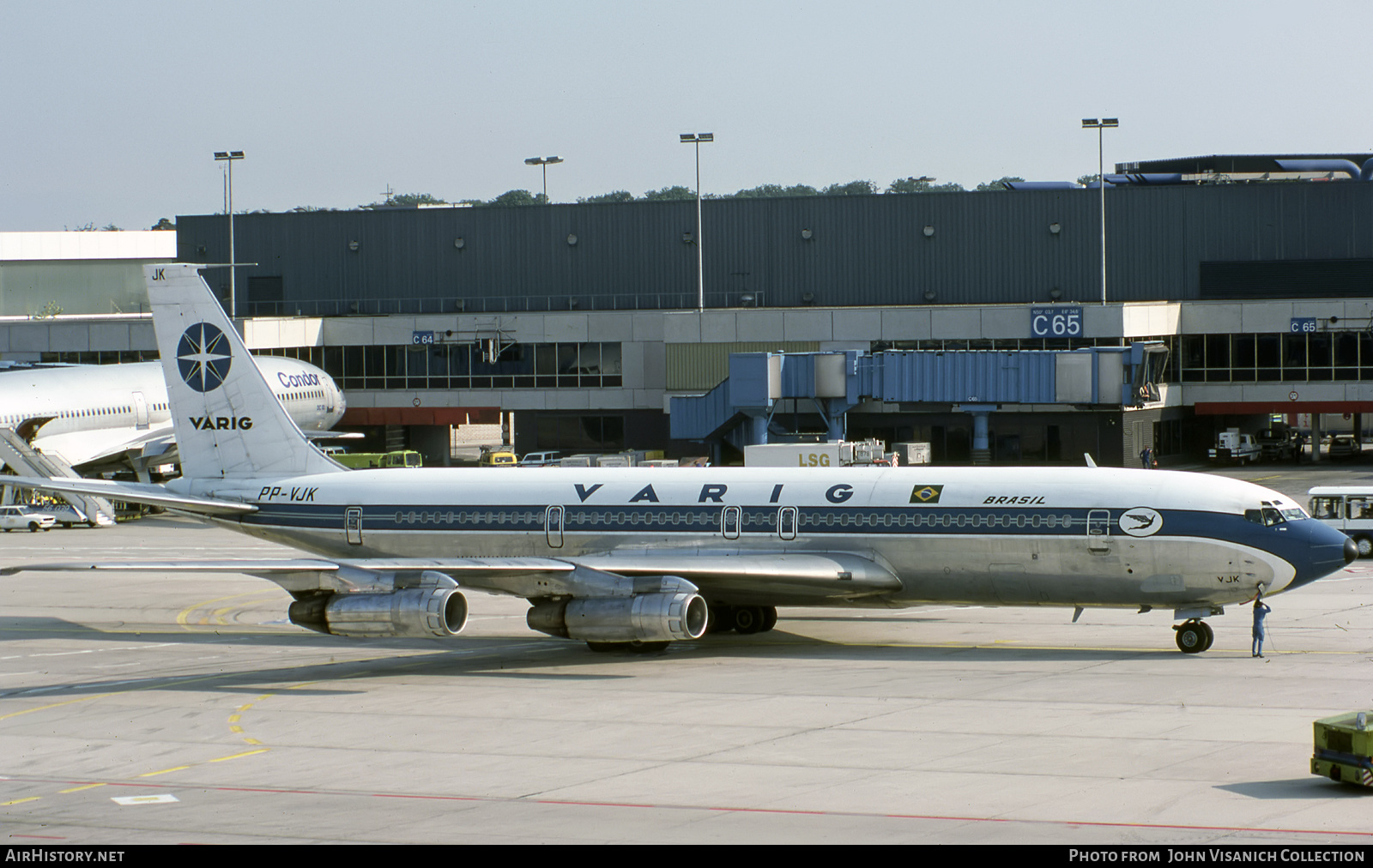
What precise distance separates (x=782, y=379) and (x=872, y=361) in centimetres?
515

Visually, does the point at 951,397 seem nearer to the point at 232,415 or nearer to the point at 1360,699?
the point at 232,415

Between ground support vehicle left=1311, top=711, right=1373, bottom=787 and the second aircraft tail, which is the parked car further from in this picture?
ground support vehicle left=1311, top=711, right=1373, bottom=787

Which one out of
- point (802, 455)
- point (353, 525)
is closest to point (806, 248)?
point (802, 455)

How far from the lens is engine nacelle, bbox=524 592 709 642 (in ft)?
118

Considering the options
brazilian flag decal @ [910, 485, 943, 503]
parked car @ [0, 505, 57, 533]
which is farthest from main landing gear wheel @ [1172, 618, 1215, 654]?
parked car @ [0, 505, 57, 533]

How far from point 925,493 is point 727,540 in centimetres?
511

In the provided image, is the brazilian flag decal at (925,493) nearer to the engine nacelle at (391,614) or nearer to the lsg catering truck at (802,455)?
the engine nacelle at (391,614)

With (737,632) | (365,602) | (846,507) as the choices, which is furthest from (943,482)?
(365,602)

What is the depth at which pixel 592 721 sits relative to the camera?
98.9 feet

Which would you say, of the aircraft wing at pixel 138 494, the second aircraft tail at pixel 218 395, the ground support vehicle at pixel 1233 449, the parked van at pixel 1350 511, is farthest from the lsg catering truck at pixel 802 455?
the ground support vehicle at pixel 1233 449

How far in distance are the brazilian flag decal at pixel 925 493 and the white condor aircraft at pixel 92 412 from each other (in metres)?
48.5

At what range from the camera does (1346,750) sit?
2208 cm

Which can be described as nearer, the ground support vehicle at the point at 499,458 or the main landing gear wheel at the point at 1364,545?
the main landing gear wheel at the point at 1364,545

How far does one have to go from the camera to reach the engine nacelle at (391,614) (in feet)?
116
